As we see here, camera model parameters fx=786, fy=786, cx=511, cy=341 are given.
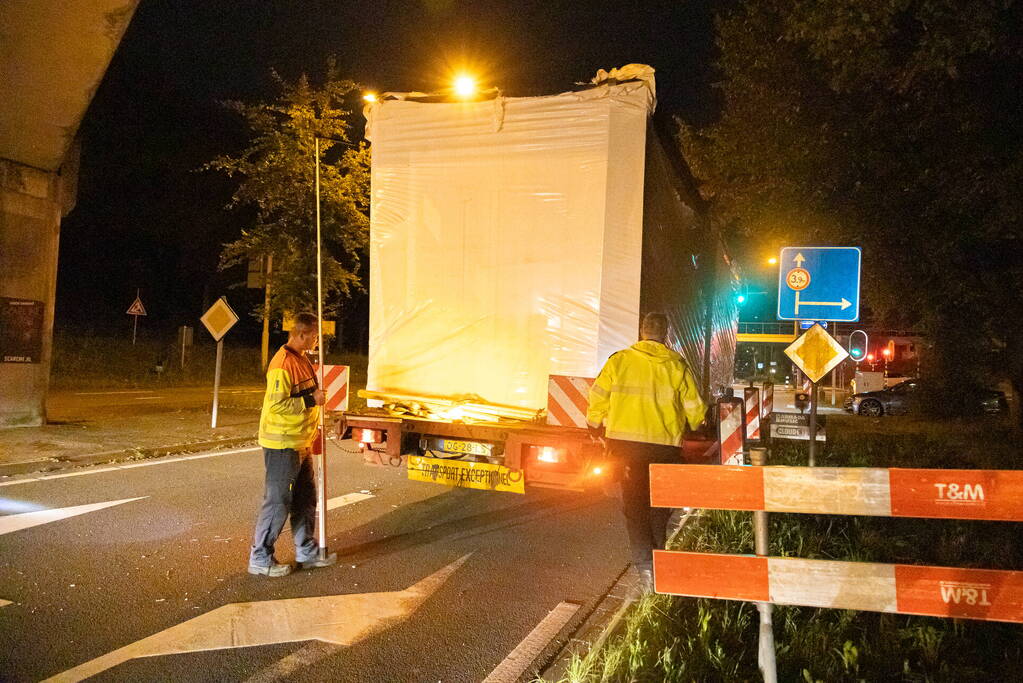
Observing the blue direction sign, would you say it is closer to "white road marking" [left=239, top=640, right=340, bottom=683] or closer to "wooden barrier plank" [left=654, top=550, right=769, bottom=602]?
"wooden barrier plank" [left=654, top=550, right=769, bottom=602]

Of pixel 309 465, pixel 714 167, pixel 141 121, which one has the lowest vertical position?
pixel 309 465

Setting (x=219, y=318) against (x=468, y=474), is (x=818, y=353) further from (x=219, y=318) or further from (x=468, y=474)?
(x=219, y=318)

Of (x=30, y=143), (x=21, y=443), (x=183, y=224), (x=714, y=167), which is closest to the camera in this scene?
(x=21, y=443)

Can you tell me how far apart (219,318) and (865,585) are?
39.7ft

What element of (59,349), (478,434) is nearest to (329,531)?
(478,434)

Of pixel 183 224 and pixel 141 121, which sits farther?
pixel 183 224

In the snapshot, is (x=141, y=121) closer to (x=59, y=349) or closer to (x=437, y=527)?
(x=59, y=349)

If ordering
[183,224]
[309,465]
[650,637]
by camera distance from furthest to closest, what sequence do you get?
[183,224] → [309,465] → [650,637]

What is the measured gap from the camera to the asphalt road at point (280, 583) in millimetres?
4328

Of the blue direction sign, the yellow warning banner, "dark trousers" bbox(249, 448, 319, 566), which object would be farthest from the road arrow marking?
"dark trousers" bbox(249, 448, 319, 566)

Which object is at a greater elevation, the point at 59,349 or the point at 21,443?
the point at 59,349

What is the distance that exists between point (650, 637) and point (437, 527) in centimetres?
330

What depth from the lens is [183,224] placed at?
128ft

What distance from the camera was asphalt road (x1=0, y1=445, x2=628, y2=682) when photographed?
4328 mm
